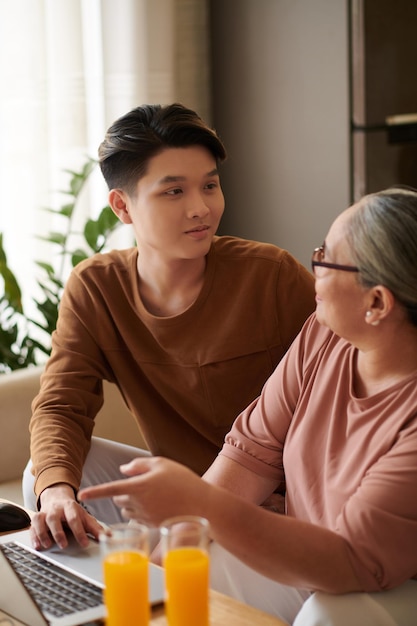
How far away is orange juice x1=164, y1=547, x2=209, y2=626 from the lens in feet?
3.88

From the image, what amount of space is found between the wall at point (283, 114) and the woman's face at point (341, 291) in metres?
1.67

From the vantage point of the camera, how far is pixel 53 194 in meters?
3.44

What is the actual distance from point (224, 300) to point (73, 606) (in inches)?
36.5

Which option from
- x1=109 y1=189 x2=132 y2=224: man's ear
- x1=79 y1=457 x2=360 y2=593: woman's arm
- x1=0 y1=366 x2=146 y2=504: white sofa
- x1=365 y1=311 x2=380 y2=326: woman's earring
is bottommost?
x1=0 y1=366 x2=146 y2=504: white sofa

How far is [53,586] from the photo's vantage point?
1462 mm

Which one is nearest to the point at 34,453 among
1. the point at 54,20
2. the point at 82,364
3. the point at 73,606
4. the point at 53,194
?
the point at 82,364

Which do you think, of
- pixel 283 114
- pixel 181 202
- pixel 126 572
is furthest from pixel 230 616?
pixel 283 114

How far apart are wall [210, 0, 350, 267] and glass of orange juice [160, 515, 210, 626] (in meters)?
2.22

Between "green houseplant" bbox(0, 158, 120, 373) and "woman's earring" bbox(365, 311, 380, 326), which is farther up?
"woman's earring" bbox(365, 311, 380, 326)

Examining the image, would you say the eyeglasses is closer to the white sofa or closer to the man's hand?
the man's hand

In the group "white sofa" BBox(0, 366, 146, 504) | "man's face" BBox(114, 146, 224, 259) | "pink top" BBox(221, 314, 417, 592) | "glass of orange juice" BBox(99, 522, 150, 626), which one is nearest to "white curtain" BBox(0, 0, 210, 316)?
"white sofa" BBox(0, 366, 146, 504)

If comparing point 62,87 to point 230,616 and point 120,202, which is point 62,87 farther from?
point 230,616

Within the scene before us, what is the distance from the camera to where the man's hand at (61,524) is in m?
1.64

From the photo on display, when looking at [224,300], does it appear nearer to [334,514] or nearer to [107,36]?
[334,514]
